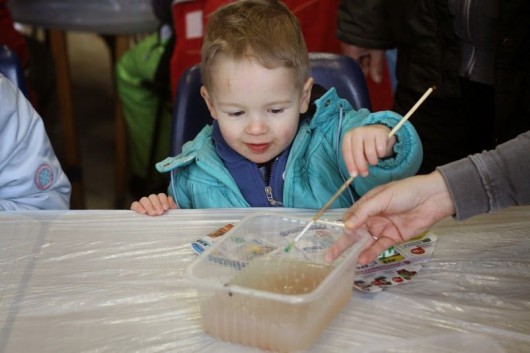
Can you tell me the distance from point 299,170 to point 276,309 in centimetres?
56

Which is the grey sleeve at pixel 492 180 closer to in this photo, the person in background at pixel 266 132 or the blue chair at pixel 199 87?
the person in background at pixel 266 132

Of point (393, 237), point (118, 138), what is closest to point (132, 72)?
point (118, 138)

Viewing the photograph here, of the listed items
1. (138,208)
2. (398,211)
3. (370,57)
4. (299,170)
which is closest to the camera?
(398,211)

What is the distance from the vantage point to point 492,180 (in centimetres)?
100

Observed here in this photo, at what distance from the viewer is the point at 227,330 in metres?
0.88

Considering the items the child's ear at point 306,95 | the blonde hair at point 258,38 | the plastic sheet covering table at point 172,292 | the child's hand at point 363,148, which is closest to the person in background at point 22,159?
the plastic sheet covering table at point 172,292

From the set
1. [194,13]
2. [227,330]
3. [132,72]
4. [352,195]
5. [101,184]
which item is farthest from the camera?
[101,184]

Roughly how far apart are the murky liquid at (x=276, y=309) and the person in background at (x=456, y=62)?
858mm

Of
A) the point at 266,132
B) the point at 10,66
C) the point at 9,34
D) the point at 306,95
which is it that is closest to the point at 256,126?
the point at 266,132

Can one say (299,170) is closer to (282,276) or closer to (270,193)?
(270,193)

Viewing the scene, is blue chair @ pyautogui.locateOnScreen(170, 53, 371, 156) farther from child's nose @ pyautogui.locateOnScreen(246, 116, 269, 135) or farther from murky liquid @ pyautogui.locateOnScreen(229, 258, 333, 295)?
murky liquid @ pyautogui.locateOnScreen(229, 258, 333, 295)

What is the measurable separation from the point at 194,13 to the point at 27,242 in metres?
1.23

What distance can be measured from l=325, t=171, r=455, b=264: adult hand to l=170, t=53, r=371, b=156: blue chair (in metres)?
0.51

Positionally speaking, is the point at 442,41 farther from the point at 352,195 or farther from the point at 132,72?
the point at 132,72
